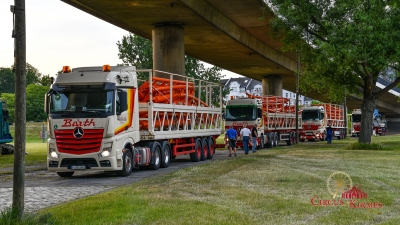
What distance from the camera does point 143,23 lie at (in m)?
35.6

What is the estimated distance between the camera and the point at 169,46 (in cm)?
3569

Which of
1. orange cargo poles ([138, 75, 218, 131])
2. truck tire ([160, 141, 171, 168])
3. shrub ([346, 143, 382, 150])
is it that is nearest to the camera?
orange cargo poles ([138, 75, 218, 131])

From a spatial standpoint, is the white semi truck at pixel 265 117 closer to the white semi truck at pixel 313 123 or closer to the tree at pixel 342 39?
the tree at pixel 342 39

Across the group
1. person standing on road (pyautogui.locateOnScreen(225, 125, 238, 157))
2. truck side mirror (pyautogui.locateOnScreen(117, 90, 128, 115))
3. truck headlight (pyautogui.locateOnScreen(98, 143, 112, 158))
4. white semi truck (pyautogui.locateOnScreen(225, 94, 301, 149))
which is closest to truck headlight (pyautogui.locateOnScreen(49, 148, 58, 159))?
truck headlight (pyautogui.locateOnScreen(98, 143, 112, 158))

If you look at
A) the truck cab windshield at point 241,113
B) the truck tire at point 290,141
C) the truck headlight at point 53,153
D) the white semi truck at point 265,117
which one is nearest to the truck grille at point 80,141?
the truck headlight at point 53,153

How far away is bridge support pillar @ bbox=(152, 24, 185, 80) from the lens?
35.5m

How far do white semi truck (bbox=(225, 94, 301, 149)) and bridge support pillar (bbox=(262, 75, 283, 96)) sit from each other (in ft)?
41.1

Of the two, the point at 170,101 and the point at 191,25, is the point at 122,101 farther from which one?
the point at 191,25

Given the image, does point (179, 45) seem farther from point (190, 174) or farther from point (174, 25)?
point (190, 174)

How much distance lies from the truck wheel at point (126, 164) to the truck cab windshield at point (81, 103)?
175cm

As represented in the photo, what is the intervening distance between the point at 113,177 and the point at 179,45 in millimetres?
15624

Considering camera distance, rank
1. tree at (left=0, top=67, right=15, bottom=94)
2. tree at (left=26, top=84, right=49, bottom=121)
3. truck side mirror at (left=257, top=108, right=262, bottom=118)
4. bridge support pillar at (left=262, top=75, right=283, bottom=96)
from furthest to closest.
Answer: tree at (left=0, top=67, right=15, bottom=94) → tree at (left=26, top=84, right=49, bottom=121) → bridge support pillar at (left=262, top=75, right=283, bottom=96) → truck side mirror at (left=257, top=108, right=262, bottom=118)

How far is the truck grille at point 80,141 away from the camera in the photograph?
2011 cm

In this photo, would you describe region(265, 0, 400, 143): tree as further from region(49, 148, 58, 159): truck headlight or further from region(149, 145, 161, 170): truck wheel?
region(49, 148, 58, 159): truck headlight
